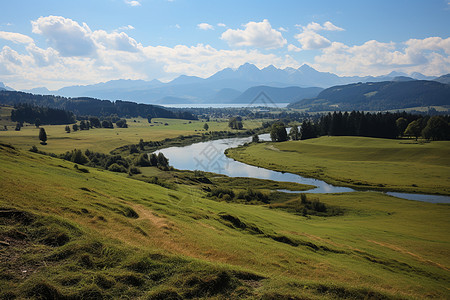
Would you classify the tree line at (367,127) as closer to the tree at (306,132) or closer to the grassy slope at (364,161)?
the tree at (306,132)

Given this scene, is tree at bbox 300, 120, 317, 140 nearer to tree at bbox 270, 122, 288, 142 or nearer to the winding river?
tree at bbox 270, 122, 288, 142

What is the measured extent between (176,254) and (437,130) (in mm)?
147986

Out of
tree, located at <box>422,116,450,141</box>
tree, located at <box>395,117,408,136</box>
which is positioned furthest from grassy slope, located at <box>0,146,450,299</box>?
tree, located at <box>395,117,408,136</box>

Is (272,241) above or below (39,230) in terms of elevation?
below

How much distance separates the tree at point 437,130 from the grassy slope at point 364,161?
15.8 metres

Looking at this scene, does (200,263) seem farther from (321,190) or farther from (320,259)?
(321,190)

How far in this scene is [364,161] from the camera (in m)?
103

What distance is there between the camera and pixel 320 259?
22.7 metres

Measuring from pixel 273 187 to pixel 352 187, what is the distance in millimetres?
22712

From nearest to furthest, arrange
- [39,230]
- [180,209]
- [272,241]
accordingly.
Result: [39,230], [272,241], [180,209]

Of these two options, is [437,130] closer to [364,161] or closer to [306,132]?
[364,161]

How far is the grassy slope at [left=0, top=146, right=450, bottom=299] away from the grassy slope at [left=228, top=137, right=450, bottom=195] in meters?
44.0

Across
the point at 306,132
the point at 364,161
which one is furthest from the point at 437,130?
the point at 306,132

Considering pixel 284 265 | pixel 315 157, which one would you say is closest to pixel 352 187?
pixel 315 157
